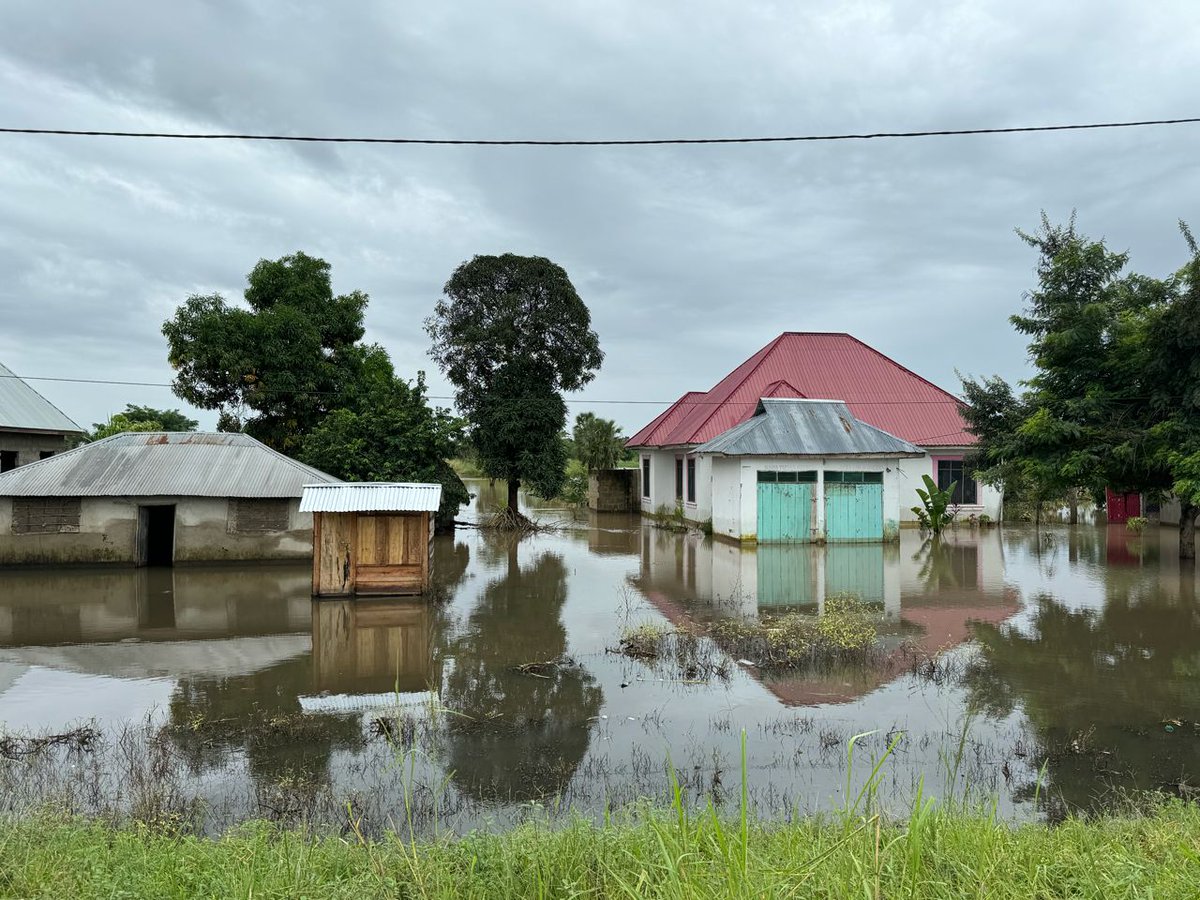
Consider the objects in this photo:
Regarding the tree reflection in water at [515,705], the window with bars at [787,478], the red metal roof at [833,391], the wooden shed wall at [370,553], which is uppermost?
the red metal roof at [833,391]

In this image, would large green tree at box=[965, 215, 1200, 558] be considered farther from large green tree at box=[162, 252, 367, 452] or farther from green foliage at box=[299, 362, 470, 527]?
large green tree at box=[162, 252, 367, 452]

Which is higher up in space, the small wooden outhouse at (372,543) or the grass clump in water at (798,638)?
the small wooden outhouse at (372,543)

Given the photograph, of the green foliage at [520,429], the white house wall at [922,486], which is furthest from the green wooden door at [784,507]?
A: the green foliage at [520,429]

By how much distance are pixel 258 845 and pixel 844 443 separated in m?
19.0

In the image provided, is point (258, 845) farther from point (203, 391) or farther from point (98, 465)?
point (203, 391)

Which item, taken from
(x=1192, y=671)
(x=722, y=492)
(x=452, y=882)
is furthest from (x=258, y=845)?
(x=722, y=492)

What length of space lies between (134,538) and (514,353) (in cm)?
1148

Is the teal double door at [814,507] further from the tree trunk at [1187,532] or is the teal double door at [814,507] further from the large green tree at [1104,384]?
the tree trunk at [1187,532]

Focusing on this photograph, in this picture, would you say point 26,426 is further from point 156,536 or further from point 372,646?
point 372,646

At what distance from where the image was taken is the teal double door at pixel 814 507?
2075cm

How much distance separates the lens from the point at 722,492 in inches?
873

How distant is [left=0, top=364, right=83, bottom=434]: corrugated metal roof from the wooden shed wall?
50.2ft

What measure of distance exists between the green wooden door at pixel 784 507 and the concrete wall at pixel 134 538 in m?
11.1

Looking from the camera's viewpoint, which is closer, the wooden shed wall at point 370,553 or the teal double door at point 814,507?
the wooden shed wall at point 370,553
